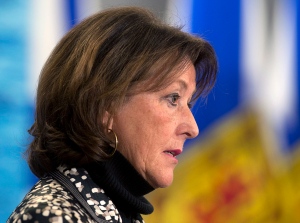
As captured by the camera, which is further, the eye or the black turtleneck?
the eye

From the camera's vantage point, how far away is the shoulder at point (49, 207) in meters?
1.27

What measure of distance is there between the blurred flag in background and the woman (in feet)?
2.94

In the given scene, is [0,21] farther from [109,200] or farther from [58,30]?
[109,200]

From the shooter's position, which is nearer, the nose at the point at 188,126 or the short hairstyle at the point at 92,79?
the short hairstyle at the point at 92,79

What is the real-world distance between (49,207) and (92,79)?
0.31m

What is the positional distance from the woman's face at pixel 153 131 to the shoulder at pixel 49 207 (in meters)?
0.21

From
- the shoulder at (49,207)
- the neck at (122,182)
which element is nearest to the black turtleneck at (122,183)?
the neck at (122,182)

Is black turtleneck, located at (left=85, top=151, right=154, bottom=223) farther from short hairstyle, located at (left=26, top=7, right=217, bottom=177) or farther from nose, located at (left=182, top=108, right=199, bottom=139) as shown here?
nose, located at (left=182, top=108, right=199, bottom=139)

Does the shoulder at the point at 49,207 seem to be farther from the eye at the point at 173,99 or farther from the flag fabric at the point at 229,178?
the flag fabric at the point at 229,178

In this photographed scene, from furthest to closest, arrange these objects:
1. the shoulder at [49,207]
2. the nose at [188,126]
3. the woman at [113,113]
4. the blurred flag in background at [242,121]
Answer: the blurred flag in background at [242,121], the nose at [188,126], the woman at [113,113], the shoulder at [49,207]

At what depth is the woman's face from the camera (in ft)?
5.03

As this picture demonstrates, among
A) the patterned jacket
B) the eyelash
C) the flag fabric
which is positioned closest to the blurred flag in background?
the flag fabric

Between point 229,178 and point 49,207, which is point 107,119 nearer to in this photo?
point 49,207

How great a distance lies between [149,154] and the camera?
1544 mm
